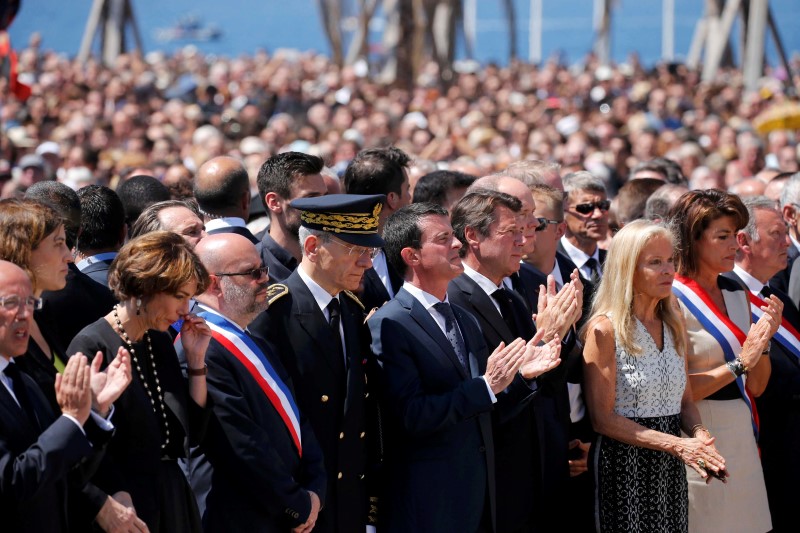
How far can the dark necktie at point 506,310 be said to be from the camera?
201 inches

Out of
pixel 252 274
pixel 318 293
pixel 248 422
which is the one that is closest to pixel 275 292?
pixel 318 293

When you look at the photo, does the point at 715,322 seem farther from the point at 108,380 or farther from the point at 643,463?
the point at 108,380

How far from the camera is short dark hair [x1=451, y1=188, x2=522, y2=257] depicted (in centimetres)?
509

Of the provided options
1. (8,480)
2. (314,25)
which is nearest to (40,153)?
(8,480)

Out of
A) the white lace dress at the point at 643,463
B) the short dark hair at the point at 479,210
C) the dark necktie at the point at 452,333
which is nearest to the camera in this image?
the dark necktie at the point at 452,333

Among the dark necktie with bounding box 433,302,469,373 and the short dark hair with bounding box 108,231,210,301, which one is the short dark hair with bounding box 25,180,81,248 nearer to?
the short dark hair with bounding box 108,231,210,301

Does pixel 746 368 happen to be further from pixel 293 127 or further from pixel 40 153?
pixel 293 127

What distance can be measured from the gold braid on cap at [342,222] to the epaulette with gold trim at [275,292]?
26 cm

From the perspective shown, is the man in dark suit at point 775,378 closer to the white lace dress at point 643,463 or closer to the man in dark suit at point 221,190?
the white lace dress at point 643,463

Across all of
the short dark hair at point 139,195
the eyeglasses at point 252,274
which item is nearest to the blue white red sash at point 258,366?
the eyeglasses at point 252,274

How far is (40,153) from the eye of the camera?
1079cm

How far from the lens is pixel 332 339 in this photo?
14.4ft

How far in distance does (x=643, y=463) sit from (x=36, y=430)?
2588mm

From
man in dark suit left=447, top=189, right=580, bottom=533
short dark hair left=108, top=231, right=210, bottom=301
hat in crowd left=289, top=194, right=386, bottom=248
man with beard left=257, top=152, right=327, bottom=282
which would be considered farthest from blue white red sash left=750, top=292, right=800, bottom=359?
short dark hair left=108, top=231, right=210, bottom=301
